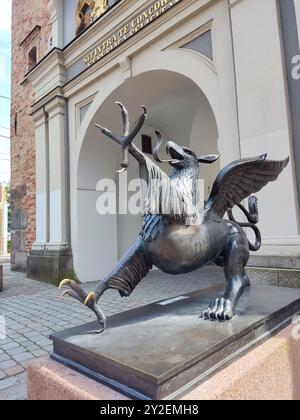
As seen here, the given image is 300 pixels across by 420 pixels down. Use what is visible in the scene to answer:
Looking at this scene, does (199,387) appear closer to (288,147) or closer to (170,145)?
(170,145)

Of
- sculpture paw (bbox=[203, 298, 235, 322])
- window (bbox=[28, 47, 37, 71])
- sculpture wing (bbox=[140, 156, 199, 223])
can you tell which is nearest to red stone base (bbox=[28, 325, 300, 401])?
sculpture paw (bbox=[203, 298, 235, 322])

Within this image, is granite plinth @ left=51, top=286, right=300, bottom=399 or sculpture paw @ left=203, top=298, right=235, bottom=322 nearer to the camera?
granite plinth @ left=51, top=286, right=300, bottom=399

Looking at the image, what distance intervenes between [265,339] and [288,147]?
2.30 meters

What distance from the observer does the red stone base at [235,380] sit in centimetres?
99

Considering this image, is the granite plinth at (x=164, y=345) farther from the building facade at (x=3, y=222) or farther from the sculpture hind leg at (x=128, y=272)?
the building facade at (x=3, y=222)

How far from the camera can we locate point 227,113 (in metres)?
3.75

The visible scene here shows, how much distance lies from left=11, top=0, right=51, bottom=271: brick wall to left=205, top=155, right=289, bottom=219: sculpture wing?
6.74 metres

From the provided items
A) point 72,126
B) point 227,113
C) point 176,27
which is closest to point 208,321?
point 227,113

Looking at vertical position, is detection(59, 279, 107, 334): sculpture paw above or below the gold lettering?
below

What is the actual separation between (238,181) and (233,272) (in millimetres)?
486

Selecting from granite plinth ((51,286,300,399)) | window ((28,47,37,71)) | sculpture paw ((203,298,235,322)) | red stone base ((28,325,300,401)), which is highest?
window ((28,47,37,71))

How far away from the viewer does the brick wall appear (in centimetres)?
789

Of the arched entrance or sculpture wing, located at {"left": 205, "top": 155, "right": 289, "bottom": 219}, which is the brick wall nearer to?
the arched entrance

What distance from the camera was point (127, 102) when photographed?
5.88 m
